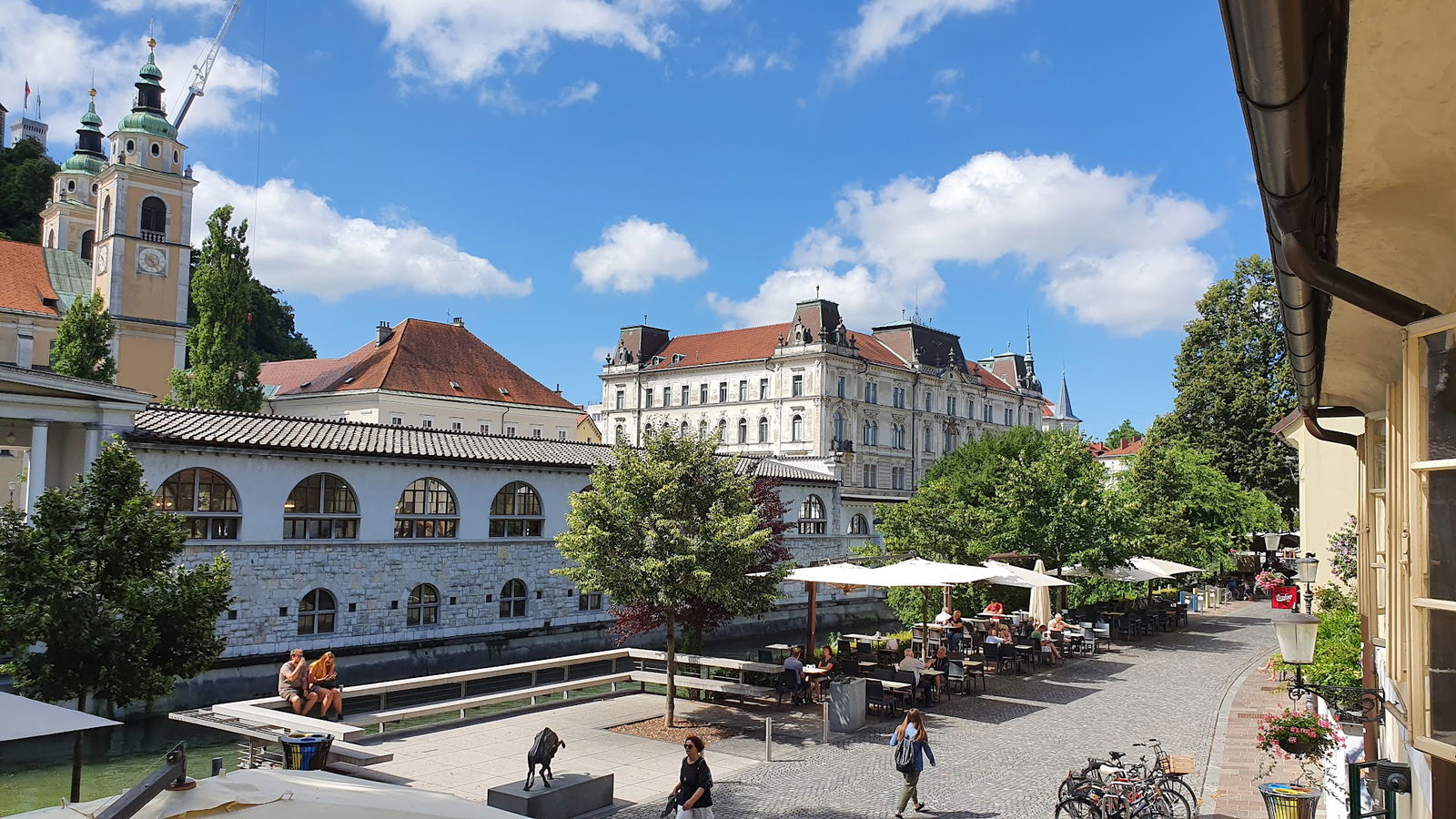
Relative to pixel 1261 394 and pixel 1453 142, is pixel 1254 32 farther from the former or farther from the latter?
pixel 1261 394

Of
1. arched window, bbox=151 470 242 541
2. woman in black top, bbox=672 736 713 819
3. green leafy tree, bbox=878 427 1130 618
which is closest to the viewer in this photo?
woman in black top, bbox=672 736 713 819

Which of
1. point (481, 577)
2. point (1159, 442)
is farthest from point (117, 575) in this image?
point (1159, 442)

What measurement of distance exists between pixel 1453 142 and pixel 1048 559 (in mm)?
30518

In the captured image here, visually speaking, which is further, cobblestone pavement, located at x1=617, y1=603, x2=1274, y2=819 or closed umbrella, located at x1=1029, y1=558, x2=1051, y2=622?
closed umbrella, located at x1=1029, y1=558, x2=1051, y2=622

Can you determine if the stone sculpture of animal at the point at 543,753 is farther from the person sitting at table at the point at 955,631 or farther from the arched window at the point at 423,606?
the arched window at the point at 423,606

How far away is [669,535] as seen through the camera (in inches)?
743

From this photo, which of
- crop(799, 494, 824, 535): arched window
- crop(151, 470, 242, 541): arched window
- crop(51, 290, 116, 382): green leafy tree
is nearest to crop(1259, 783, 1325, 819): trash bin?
crop(151, 470, 242, 541): arched window

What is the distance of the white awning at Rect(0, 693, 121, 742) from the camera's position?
836cm

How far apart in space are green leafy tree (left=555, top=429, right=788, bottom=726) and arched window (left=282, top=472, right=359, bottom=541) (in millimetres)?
11892

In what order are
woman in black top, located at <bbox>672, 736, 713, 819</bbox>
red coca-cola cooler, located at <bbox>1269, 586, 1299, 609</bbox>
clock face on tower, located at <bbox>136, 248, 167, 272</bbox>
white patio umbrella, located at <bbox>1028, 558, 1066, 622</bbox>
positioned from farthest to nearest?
clock face on tower, located at <bbox>136, 248, 167, 272</bbox>, white patio umbrella, located at <bbox>1028, 558, 1066, 622</bbox>, red coca-cola cooler, located at <bbox>1269, 586, 1299, 609</bbox>, woman in black top, located at <bbox>672, 736, 713, 819</bbox>

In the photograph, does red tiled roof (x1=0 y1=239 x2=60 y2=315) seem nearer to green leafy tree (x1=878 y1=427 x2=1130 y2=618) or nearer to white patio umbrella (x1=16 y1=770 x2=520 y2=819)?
green leafy tree (x1=878 y1=427 x2=1130 y2=618)

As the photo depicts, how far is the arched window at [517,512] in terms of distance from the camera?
3372cm

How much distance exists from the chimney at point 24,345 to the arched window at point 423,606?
4005 cm

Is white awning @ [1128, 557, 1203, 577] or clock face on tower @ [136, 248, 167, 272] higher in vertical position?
clock face on tower @ [136, 248, 167, 272]
